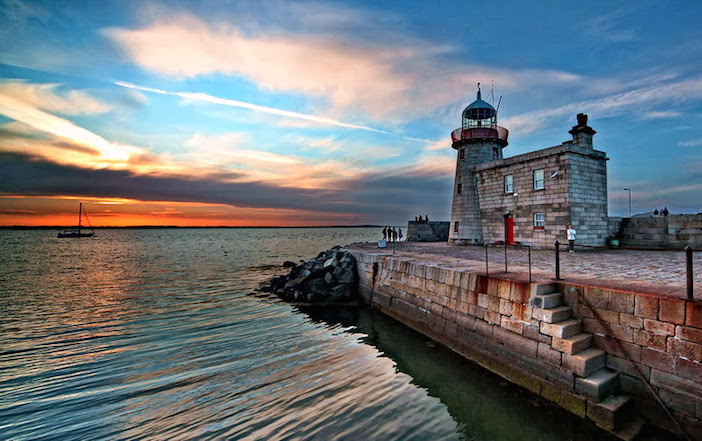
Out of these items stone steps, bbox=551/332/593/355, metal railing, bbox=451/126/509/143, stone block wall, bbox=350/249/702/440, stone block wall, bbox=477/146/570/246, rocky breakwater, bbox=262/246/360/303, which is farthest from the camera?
metal railing, bbox=451/126/509/143

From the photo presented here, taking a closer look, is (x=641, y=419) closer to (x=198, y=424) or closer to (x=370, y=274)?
(x=198, y=424)

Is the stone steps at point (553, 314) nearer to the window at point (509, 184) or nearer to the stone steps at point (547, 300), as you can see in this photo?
the stone steps at point (547, 300)

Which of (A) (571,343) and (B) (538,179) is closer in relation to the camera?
(A) (571,343)

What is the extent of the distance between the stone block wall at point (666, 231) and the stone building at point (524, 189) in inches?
31.9

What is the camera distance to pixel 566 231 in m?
15.3

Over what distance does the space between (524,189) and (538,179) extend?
0.91m

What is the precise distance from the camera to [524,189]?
17.4m

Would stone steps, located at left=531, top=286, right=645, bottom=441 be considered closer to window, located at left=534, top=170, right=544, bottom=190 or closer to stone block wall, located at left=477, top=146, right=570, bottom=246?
stone block wall, located at left=477, top=146, right=570, bottom=246

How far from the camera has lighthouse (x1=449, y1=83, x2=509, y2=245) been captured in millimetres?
21078

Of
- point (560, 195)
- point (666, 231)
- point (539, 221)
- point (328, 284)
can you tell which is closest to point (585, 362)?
point (328, 284)

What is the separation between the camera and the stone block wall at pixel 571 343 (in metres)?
4.67

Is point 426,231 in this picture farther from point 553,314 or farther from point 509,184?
point 553,314

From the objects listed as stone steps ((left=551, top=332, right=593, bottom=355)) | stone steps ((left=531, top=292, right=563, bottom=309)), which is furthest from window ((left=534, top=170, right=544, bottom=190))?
stone steps ((left=551, top=332, right=593, bottom=355))

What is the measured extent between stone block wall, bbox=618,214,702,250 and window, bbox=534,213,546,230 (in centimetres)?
395
